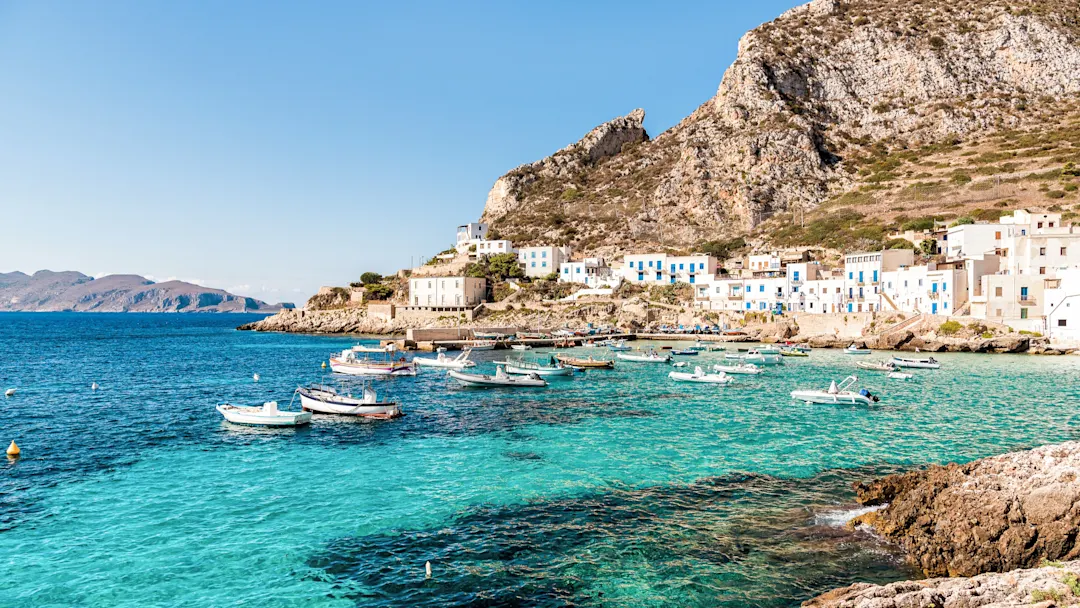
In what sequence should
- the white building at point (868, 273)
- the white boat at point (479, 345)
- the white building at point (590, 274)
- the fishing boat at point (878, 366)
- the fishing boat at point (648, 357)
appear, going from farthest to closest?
the white building at point (590, 274), the white boat at point (479, 345), the white building at point (868, 273), the fishing boat at point (648, 357), the fishing boat at point (878, 366)

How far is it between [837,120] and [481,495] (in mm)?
157086

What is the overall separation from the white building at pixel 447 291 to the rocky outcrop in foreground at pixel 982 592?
9745 cm

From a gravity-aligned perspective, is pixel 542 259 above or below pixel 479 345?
above

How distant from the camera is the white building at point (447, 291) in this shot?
352 feet

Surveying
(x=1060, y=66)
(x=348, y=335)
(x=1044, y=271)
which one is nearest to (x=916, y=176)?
(x=1060, y=66)

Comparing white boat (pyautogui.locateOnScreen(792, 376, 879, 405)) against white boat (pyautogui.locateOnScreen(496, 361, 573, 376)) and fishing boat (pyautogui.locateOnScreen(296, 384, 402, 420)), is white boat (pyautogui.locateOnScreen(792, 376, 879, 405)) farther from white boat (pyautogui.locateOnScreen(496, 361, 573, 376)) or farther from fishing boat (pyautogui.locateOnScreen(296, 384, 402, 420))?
fishing boat (pyautogui.locateOnScreen(296, 384, 402, 420))

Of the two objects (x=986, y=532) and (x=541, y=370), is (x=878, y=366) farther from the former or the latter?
(x=986, y=532)

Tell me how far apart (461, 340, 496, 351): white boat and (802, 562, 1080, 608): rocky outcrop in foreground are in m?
69.5

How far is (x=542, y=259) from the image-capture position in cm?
12112

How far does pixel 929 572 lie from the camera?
14406 millimetres

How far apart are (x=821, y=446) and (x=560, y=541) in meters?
15.6

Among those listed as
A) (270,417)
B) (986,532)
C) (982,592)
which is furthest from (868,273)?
(982,592)

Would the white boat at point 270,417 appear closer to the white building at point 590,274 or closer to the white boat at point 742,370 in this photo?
the white boat at point 742,370

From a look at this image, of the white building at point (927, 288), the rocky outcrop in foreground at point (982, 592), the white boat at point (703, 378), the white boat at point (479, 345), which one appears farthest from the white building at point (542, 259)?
the rocky outcrop in foreground at point (982, 592)
